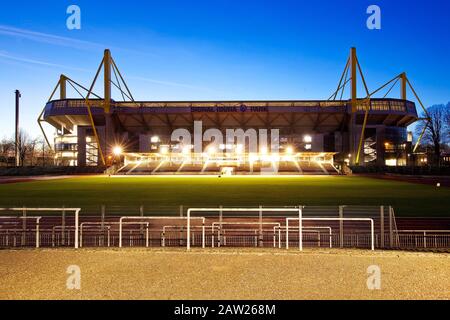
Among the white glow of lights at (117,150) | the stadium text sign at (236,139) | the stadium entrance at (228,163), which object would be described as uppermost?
the stadium text sign at (236,139)

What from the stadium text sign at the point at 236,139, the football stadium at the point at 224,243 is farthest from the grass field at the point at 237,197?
the stadium text sign at the point at 236,139

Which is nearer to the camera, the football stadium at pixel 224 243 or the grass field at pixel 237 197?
the football stadium at pixel 224 243

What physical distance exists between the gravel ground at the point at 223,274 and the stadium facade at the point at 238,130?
64.4m

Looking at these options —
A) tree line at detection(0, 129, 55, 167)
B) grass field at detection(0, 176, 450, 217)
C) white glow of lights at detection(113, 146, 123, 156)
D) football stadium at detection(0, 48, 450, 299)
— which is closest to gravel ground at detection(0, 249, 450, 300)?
football stadium at detection(0, 48, 450, 299)

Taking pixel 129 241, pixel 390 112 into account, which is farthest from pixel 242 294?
pixel 390 112

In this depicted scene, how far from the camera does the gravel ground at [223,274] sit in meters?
5.38

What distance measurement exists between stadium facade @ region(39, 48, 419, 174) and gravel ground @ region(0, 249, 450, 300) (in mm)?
64393

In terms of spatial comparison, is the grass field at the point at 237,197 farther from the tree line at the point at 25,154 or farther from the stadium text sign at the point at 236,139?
the tree line at the point at 25,154

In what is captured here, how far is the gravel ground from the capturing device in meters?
5.38

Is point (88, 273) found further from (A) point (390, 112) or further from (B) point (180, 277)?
(A) point (390, 112)

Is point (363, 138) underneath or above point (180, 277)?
above

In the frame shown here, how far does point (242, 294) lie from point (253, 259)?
187cm

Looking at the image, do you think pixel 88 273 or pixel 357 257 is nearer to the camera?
pixel 88 273
